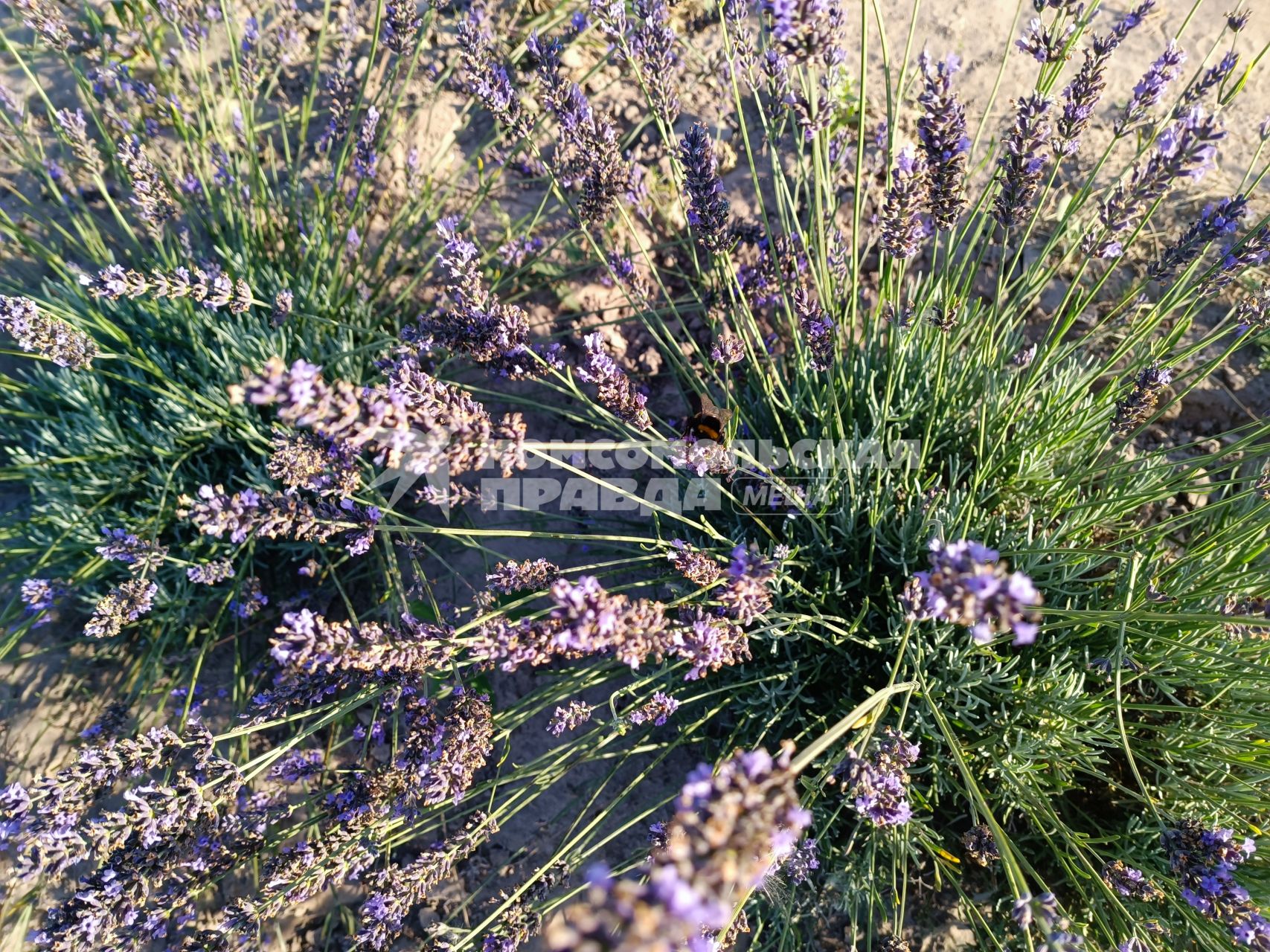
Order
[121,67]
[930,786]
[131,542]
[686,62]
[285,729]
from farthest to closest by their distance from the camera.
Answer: [686,62] → [121,67] → [285,729] → [131,542] → [930,786]

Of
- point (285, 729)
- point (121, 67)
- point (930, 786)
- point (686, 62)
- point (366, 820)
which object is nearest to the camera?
point (366, 820)

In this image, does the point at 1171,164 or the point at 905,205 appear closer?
the point at 1171,164

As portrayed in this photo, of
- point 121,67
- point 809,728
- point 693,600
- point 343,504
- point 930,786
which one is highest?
point 121,67

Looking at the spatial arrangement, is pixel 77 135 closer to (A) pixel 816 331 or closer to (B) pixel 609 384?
(B) pixel 609 384

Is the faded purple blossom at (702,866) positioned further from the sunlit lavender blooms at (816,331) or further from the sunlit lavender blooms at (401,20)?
the sunlit lavender blooms at (401,20)

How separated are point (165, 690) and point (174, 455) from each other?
87cm

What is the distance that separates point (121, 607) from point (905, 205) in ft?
8.18

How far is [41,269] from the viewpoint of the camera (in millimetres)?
3527

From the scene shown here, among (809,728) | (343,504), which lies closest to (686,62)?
(343,504)

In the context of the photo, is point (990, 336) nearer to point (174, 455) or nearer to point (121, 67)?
point (174, 455)

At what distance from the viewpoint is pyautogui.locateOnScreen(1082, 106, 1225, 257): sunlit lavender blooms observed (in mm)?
1608

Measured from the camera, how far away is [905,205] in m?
1.85

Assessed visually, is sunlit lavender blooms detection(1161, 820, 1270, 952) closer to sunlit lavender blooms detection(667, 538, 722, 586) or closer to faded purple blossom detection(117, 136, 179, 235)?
sunlit lavender blooms detection(667, 538, 722, 586)

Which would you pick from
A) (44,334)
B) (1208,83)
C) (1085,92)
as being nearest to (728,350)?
(1085,92)
